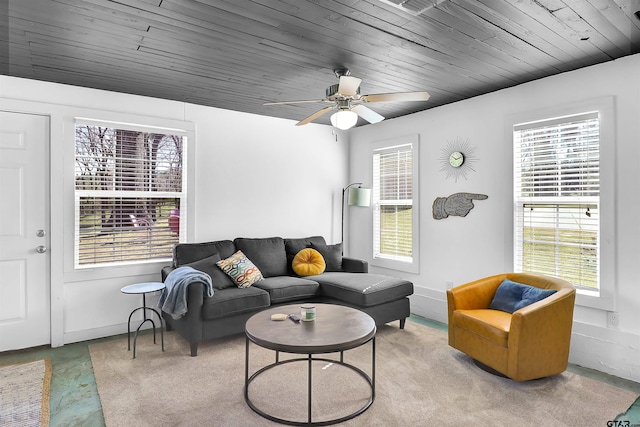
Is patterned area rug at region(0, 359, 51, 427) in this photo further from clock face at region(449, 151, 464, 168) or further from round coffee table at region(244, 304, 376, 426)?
clock face at region(449, 151, 464, 168)

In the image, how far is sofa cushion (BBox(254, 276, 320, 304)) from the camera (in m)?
3.84

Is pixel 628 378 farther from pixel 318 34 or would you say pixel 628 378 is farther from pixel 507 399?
pixel 318 34

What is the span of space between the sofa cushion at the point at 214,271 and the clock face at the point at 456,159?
2.74 meters

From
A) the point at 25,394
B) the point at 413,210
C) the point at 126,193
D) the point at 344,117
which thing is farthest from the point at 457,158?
the point at 25,394

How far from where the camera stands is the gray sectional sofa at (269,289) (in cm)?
339

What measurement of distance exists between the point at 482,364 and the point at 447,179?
81.1 inches

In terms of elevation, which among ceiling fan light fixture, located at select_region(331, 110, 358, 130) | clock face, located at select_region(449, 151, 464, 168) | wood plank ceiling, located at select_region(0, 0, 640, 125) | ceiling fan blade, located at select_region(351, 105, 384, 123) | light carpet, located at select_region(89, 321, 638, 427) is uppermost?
wood plank ceiling, located at select_region(0, 0, 640, 125)

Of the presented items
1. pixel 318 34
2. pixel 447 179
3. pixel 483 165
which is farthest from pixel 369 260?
pixel 318 34

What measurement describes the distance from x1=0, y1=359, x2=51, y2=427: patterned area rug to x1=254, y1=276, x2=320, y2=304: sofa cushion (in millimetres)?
1881

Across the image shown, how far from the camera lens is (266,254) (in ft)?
14.8

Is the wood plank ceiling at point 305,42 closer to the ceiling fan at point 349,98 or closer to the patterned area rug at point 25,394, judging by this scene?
the ceiling fan at point 349,98

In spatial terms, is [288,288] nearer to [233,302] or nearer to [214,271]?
[233,302]

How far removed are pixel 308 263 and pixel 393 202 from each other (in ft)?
4.81

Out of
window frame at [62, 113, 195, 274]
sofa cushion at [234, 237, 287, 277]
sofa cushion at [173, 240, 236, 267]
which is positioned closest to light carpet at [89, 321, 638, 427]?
window frame at [62, 113, 195, 274]
